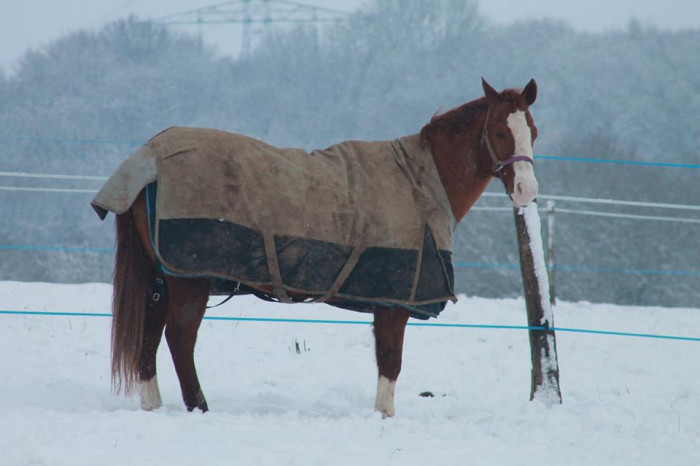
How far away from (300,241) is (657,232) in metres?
21.6

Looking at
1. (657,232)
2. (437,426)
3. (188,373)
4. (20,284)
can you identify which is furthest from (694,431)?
(657,232)

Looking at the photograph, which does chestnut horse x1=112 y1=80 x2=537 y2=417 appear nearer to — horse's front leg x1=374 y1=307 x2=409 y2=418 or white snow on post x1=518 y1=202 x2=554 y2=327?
horse's front leg x1=374 y1=307 x2=409 y2=418

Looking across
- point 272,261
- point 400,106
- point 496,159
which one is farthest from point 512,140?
point 400,106

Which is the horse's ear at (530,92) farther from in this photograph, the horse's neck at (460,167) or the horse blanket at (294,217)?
the horse blanket at (294,217)

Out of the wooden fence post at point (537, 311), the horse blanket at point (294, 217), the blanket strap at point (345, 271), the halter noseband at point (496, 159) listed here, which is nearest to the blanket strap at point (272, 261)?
the horse blanket at point (294, 217)

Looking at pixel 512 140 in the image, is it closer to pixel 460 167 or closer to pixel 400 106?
pixel 460 167

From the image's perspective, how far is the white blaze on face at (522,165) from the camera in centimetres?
416

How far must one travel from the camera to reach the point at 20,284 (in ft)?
25.0

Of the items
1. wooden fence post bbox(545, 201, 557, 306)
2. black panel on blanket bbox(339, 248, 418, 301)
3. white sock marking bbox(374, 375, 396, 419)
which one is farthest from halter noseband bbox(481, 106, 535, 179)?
wooden fence post bbox(545, 201, 557, 306)

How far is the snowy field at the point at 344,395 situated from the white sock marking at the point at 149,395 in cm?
9

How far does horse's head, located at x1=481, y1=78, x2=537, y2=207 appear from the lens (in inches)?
165

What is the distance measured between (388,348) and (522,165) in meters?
1.15

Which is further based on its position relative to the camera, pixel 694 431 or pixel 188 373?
pixel 694 431

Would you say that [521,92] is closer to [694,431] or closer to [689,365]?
[694,431]
